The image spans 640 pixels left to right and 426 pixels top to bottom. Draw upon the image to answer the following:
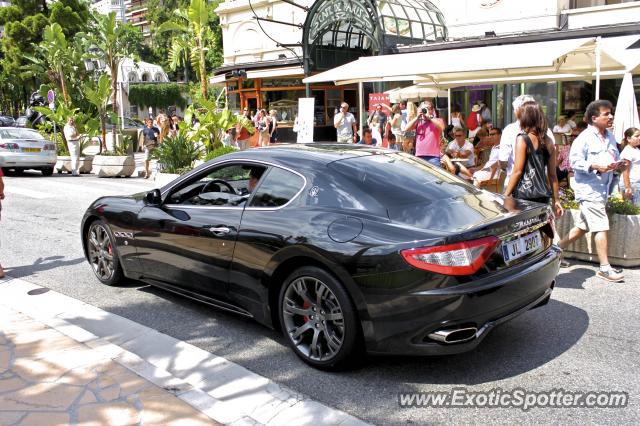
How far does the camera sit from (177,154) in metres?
14.7

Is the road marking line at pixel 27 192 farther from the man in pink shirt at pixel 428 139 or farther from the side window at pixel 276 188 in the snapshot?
the side window at pixel 276 188

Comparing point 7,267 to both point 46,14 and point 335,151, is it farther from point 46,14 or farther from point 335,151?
point 46,14

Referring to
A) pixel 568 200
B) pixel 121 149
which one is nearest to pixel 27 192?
pixel 121 149

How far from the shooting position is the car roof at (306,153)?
14.4 ft

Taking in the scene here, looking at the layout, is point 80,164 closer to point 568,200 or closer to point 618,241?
point 568,200

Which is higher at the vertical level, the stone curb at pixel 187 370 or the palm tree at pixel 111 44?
the palm tree at pixel 111 44

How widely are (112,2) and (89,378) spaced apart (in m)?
131

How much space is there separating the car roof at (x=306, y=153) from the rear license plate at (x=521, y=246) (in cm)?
139

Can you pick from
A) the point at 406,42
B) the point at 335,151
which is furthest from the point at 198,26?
the point at 335,151

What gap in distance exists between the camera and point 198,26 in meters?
17.1

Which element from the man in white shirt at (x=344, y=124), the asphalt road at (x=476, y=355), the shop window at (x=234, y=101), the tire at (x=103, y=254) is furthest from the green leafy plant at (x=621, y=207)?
the shop window at (x=234, y=101)

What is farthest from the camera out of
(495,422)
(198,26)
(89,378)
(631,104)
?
(198,26)

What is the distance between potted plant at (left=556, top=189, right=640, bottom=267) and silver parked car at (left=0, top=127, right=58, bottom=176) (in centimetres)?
1564

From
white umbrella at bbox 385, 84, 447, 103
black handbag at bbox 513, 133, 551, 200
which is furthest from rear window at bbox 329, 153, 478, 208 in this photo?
white umbrella at bbox 385, 84, 447, 103
